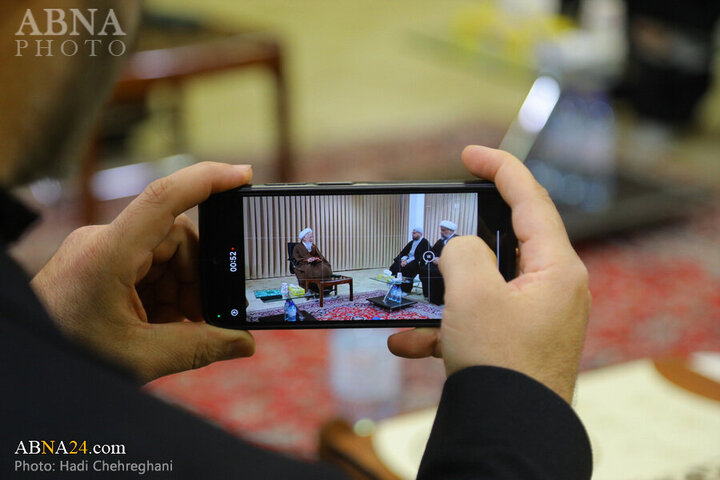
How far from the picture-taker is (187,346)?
0.69 meters

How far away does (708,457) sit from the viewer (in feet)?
3.08

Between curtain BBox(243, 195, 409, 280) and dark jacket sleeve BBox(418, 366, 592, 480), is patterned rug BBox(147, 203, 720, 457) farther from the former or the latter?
dark jacket sleeve BBox(418, 366, 592, 480)

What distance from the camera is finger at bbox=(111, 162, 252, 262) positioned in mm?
640

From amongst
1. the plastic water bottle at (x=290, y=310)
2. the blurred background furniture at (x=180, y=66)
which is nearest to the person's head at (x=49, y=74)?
the plastic water bottle at (x=290, y=310)

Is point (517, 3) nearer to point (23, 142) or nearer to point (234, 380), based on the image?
point (234, 380)

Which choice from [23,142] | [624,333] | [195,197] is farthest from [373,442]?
[624,333]

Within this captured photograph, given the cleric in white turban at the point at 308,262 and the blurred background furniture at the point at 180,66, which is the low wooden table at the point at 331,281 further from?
the blurred background furniture at the point at 180,66

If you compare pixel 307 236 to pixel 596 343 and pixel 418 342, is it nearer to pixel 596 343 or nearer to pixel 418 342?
pixel 418 342

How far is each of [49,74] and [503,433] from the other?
39 cm

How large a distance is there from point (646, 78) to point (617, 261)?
1104mm

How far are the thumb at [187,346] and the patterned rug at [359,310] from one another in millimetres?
54

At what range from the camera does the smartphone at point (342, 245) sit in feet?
2.22

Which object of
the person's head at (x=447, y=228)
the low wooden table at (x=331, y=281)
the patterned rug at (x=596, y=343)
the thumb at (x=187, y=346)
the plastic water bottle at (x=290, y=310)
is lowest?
the patterned rug at (x=596, y=343)

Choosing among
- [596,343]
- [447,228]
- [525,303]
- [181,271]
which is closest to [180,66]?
[596,343]
